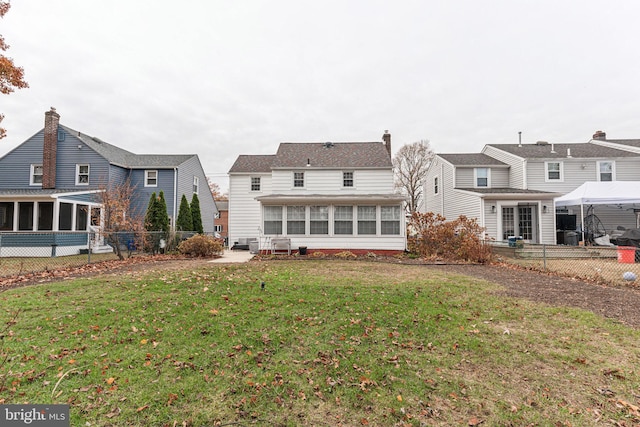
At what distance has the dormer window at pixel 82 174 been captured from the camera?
18625 mm

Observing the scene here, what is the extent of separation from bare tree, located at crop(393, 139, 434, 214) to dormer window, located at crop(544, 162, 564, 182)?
15909 millimetres

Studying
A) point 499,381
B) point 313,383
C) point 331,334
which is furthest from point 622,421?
point 331,334

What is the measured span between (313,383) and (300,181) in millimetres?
15986

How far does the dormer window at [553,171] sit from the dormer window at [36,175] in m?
33.3

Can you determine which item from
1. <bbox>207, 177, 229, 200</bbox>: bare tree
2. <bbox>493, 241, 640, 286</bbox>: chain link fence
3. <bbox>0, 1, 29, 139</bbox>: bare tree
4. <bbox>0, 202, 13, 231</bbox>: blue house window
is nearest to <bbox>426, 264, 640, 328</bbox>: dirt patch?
<bbox>493, 241, 640, 286</bbox>: chain link fence

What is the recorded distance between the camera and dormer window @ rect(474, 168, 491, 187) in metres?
20.9

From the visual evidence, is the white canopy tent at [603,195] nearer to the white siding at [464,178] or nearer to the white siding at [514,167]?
the white siding at [514,167]

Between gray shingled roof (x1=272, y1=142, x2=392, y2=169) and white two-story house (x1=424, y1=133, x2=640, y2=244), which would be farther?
gray shingled roof (x1=272, y1=142, x2=392, y2=169)

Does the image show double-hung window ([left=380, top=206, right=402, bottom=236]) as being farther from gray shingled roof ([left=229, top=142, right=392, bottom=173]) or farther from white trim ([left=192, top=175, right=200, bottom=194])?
white trim ([left=192, top=175, right=200, bottom=194])

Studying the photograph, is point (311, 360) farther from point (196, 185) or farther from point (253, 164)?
point (196, 185)

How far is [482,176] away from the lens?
2098cm

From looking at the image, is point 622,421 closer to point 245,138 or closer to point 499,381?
point 499,381

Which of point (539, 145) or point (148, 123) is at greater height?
point (148, 123)

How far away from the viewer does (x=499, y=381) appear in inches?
130
